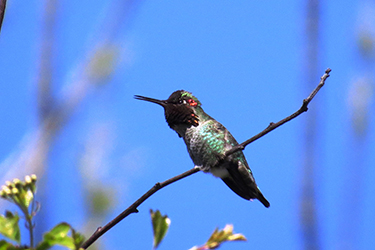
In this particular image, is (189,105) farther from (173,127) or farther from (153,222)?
(153,222)

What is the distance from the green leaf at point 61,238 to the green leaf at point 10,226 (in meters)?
0.10

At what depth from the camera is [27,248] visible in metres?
1.05

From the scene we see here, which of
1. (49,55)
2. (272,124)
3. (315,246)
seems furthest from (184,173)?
(49,55)

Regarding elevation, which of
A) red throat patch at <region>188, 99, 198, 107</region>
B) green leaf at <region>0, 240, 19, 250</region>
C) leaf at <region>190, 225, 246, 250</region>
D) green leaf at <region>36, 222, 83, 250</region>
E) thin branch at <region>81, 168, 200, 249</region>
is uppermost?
red throat patch at <region>188, 99, 198, 107</region>

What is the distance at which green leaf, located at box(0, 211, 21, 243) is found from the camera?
3.57 ft

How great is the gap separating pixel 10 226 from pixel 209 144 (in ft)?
10.3

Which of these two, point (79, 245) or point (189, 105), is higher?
point (189, 105)

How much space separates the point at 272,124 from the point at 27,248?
4.24 feet

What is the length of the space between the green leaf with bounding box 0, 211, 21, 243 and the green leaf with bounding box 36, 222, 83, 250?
0.34ft

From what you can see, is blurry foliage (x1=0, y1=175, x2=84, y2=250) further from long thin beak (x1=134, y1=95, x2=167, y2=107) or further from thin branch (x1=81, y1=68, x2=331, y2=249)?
long thin beak (x1=134, y1=95, x2=167, y2=107)

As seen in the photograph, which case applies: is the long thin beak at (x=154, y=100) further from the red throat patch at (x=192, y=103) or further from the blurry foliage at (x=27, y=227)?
the blurry foliage at (x=27, y=227)

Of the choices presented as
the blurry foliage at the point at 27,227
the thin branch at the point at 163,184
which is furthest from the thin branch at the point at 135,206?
the blurry foliage at the point at 27,227

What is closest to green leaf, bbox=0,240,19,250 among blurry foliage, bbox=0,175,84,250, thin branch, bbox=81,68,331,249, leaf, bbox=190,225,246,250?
blurry foliage, bbox=0,175,84,250

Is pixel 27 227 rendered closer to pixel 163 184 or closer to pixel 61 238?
pixel 61 238
